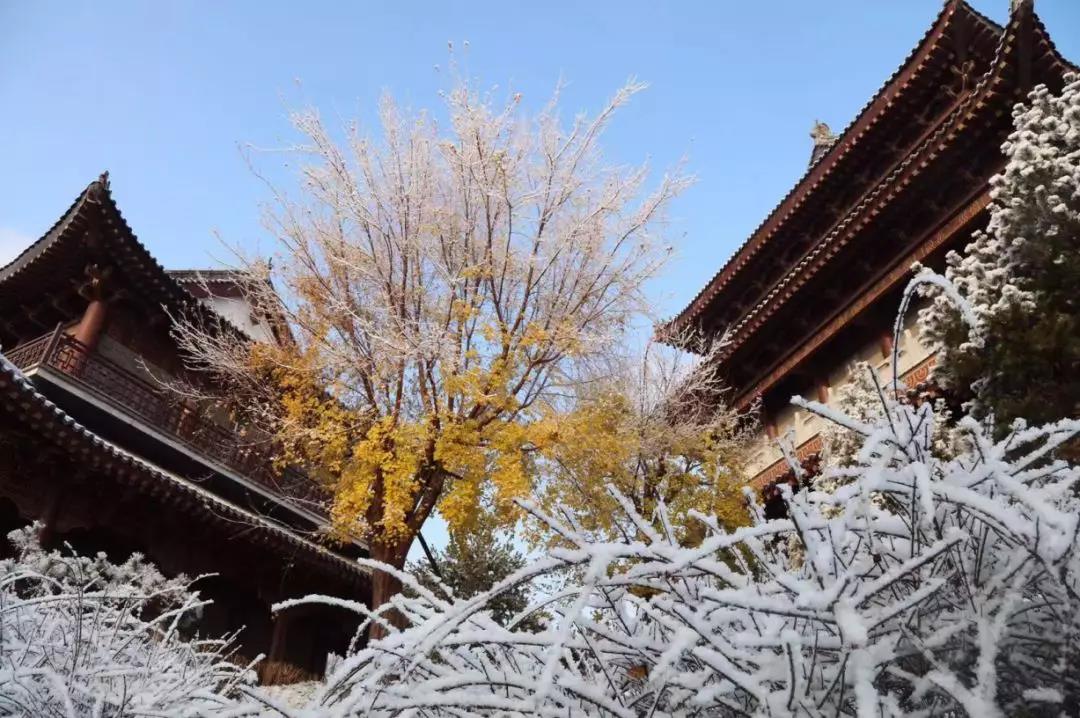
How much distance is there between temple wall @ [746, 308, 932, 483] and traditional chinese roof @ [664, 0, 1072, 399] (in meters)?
0.91

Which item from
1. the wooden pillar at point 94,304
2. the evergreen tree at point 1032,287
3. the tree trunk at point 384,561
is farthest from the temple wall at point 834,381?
the wooden pillar at point 94,304

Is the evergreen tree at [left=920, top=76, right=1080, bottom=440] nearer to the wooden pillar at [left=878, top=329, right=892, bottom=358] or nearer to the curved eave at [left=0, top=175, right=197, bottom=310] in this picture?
the wooden pillar at [left=878, top=329, right=892, bottom=358]

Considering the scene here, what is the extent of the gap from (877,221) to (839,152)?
2.86 m

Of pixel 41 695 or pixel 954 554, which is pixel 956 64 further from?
pixel 41 695

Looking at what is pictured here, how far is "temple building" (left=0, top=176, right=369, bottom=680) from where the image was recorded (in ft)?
31.7

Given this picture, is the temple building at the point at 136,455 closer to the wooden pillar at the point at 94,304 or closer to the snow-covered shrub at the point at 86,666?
the wooden pillar at the point at 94,304

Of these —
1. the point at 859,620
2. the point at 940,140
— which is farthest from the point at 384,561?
the point at 940,140

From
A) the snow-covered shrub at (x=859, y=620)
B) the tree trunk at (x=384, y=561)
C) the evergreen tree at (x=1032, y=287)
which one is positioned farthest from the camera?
the tree trunk at (x=384, y=561)

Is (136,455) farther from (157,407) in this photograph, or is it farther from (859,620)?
(859,620)

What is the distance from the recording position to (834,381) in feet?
43.5

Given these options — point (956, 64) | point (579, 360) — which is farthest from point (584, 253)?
point (956, 64)

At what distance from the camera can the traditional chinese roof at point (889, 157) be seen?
904cm

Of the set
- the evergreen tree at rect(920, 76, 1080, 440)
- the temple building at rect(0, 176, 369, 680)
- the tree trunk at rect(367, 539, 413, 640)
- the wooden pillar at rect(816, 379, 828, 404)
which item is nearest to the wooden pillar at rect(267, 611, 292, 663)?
the temple building at rect(0, 176, 369, 680)

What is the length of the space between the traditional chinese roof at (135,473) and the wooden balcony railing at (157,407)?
0.80 m
